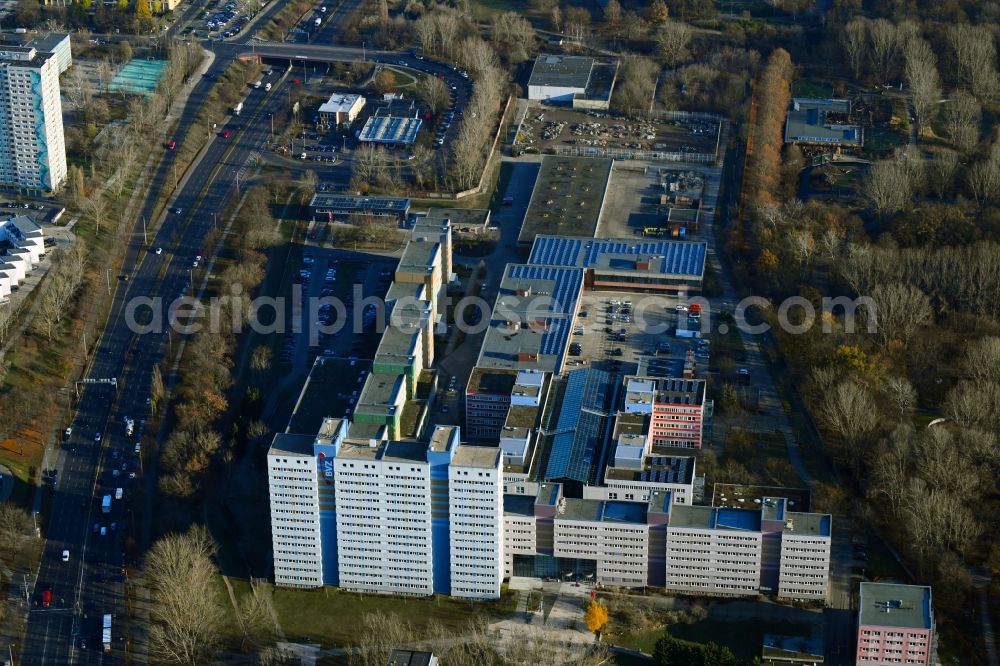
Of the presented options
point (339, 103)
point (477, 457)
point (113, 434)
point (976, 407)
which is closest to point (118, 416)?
point (113, 434)

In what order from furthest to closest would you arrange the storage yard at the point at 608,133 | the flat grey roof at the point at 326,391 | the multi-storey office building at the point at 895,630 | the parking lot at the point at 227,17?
the parking lot at the point at 227,17 → the storage yard at the point at 608,133 → the flat grey roof at the point at 326,391 → the multi-storey office building at the point at 895,630

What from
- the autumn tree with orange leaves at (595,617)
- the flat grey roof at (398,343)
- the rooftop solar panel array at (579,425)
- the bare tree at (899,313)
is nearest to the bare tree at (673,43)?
the bare tree at (899,313)

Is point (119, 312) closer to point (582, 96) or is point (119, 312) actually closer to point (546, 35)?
point (582, 96)

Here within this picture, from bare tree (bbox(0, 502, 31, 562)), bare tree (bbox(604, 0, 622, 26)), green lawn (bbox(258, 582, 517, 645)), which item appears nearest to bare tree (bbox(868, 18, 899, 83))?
bare tree (bbox(604, 0, 622, 26))

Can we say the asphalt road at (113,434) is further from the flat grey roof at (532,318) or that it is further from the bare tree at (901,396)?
the bare tree at (901,396)

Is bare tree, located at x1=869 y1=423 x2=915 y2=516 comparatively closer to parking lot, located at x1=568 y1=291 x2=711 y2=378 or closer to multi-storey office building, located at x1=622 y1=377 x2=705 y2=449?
multi-storey office building, located at x1=622 y1=377 x2=705 y2=449

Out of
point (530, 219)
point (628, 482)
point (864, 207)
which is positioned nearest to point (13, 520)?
point (628, 482)
